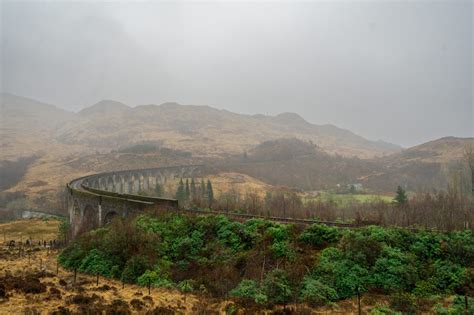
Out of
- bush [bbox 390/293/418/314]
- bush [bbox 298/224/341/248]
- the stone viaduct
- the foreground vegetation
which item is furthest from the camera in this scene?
the stone viaduct

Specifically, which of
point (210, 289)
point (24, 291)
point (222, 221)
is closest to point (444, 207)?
point (222, 221)

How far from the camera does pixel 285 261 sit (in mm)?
19984

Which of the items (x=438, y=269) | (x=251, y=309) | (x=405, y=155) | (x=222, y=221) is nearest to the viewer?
(x=251, y=309)

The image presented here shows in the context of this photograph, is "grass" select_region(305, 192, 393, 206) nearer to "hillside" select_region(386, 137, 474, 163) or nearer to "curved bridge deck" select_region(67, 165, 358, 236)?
"curved bridge deck" select_region(67, 165, 358, 236)

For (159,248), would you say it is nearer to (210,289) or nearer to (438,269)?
(210,289)

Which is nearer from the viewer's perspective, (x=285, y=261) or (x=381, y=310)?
(x=381, y=310)

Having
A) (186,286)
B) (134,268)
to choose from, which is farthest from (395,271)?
(134,268)

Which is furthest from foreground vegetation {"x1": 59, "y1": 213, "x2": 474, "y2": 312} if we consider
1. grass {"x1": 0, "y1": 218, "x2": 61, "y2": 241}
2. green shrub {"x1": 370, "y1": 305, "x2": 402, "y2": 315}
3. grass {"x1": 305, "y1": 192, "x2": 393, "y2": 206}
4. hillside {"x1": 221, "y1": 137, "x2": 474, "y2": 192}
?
hillside {"x1": 221, "y1": 137, "x2": 474, "y2": 192}

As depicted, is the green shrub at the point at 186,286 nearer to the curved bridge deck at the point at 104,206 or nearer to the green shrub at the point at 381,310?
the curved bridge deck at the point at 104,206

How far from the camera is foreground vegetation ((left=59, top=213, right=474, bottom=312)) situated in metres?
17.2

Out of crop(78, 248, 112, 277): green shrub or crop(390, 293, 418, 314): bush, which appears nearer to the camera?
crop(390, 293, 418, 314): bush

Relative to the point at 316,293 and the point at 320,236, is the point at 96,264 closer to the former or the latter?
the point at 316,293

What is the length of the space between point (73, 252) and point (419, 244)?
2539 cm

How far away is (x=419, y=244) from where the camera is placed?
19.8 meters
